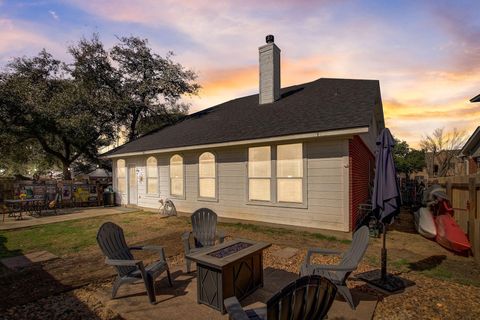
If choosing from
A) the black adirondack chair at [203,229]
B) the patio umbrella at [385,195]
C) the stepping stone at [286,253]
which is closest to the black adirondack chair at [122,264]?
the black adirondack chair at [203,229]

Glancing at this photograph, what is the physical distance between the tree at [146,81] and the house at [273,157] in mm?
8482

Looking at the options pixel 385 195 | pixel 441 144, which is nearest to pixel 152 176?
pixel 385 195

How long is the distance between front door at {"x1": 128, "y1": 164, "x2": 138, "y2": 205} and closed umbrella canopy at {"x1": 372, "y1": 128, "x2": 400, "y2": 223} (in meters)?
14.6

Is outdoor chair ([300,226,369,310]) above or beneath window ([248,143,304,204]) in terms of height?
beneath

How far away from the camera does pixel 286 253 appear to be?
6.79 metres

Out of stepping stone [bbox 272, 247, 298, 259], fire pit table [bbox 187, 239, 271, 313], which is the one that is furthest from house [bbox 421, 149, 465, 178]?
fire pit table [bbox 187, 239, 271, 313]

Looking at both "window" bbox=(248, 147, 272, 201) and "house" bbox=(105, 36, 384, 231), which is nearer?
"house" bbox=(105, 36, 384, 231)

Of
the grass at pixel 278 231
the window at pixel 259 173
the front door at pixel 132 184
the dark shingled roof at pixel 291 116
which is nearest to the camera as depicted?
the grass at pixel 278 231

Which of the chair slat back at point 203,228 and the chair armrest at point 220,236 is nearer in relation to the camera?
the chair armrest at point 220,236

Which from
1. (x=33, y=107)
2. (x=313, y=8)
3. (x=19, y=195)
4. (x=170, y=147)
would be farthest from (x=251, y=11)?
(x=33, y=107)

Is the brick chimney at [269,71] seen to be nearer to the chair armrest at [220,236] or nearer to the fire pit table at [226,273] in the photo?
the chair armrest at [220,236]

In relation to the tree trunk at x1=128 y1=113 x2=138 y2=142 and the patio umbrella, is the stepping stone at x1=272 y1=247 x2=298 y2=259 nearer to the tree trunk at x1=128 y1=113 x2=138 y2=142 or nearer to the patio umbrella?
the patio umbrella

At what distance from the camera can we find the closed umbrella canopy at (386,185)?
15.6 feet

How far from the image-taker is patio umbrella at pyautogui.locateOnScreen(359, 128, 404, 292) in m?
4.74
